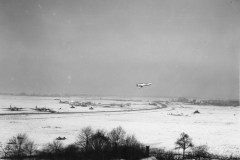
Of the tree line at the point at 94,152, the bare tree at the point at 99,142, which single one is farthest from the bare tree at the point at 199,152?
the bare tree at the point at 99,142

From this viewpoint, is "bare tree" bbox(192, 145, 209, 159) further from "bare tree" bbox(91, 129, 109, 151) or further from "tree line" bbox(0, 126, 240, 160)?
"bare tree" bbox(91, 129, 109, 151)

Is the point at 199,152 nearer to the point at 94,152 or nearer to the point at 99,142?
the point at 99,142

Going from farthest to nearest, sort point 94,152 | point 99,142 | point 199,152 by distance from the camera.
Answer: point 199,152 → point 99,142 → point 94,152

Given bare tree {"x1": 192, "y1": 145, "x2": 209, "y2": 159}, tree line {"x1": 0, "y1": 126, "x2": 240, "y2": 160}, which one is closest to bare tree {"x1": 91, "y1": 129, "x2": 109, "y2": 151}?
tree line {"x1": 0, "y1": 126, "x2": 240, "y2": 160}

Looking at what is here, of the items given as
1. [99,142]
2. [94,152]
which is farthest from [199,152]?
[94,152]

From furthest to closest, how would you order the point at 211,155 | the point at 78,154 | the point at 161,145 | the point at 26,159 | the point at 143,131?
the point at 143,131 → the point at 161,145 → the point at 211,155 → the point at 78,154 → the point at 26,159

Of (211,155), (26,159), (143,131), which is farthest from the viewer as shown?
(143,131)

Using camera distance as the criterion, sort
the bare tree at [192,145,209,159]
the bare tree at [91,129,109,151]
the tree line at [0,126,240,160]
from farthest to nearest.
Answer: the bare tree at [192,145,209,159] → the bare tree at [91,129,109,151] → the tree line at [0,126,240,160]

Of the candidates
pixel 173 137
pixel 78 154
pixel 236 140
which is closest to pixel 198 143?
pixel 173 137

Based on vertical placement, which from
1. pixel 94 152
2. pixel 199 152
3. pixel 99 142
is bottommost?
pixel 199 152

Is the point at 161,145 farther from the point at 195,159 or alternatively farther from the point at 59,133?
the point at 59,133

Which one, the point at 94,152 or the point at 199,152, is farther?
the point at 199,152
